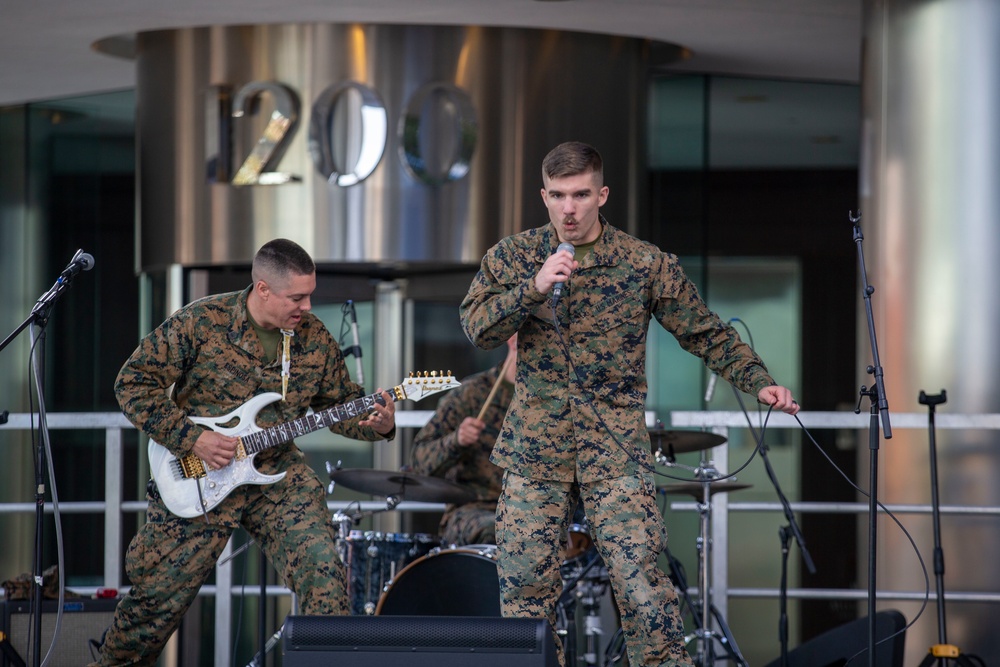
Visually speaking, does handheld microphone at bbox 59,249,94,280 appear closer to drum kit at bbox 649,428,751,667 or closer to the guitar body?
the guitar body

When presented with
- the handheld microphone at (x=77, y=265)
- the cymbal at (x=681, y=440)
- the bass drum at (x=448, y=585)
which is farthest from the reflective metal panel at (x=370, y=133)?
the handheld microphone at (x=77, y=265)

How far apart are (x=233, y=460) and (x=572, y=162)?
162cm

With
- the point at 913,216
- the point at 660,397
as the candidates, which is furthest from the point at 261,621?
the point at 660,397

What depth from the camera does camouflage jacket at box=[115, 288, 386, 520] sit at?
4.73 meters

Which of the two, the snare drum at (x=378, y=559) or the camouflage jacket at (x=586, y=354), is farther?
the snare drum at (x=378, y=559)

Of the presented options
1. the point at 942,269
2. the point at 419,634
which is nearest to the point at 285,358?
the point at 419,634

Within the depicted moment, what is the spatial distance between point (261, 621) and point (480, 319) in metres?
1.95

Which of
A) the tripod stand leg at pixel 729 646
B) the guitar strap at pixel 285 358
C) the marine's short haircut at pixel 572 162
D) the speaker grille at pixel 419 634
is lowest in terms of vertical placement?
the tripod stand leg at pixel 729 646

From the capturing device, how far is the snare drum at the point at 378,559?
5.88m

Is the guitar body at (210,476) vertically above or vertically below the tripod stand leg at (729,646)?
above

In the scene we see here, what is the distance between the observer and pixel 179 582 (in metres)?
4.72

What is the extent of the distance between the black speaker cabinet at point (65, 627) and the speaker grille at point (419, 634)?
239cm

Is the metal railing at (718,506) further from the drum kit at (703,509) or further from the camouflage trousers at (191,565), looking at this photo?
the camouflage trousers at (191,565)

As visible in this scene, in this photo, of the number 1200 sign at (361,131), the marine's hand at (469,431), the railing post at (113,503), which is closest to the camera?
the marine's hand at (469,431)
